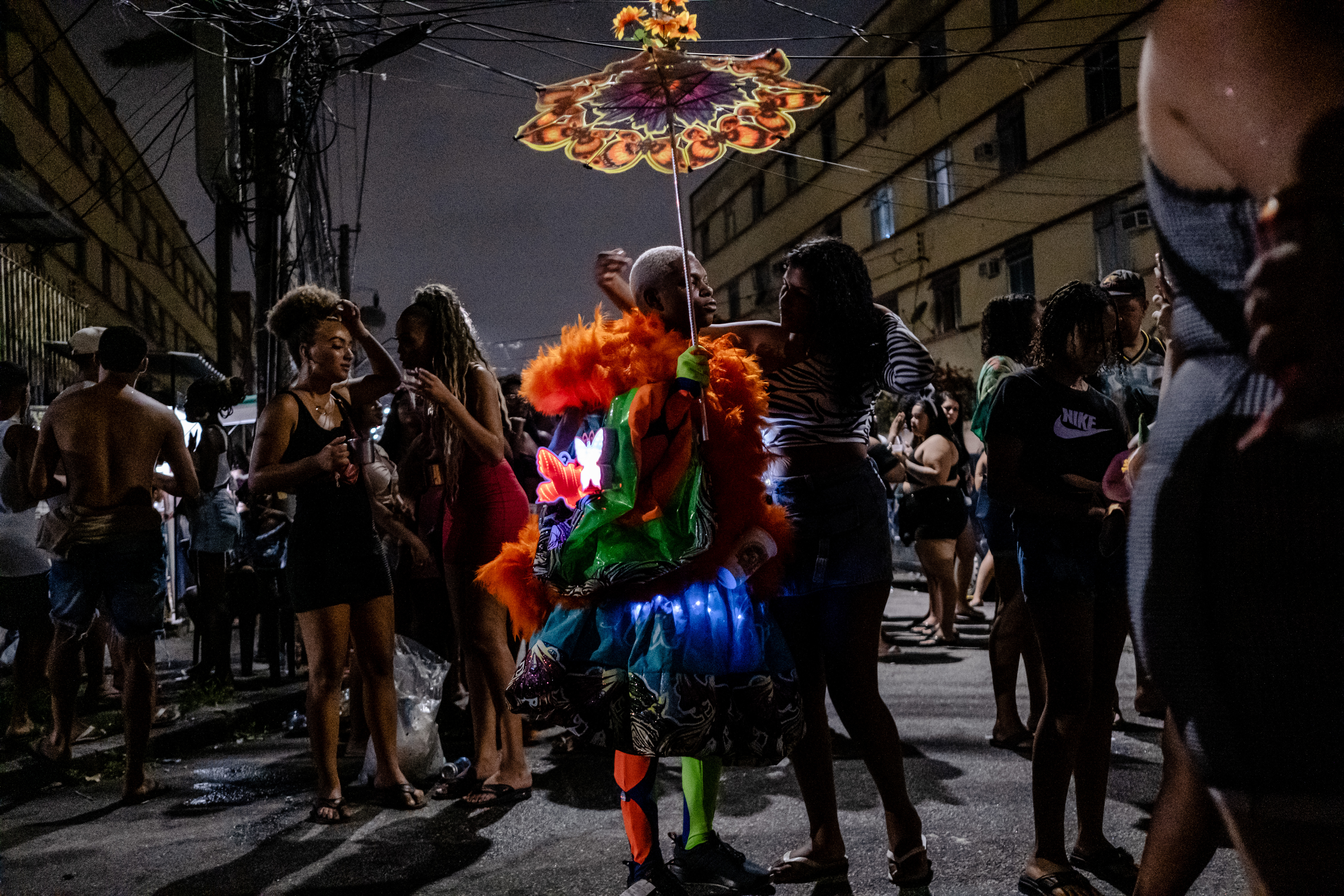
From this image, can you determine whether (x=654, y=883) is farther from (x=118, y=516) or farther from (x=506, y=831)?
(x=118, y=516)

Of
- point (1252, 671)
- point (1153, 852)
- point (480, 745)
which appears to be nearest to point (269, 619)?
point (480, 745)

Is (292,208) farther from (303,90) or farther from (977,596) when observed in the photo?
(977,596)

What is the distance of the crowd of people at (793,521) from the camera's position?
1.10m

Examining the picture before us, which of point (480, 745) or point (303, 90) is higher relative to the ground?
point (303, 90)

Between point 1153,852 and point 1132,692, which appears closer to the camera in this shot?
point 1153,852

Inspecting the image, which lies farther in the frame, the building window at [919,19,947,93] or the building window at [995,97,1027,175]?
the building window at [919,19,947,93]

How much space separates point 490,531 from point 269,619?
13.9 ft

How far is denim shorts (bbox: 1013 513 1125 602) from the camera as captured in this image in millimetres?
2986

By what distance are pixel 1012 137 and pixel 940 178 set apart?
3099mm

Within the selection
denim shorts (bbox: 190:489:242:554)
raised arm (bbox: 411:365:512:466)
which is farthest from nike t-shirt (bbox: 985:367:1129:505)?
denim shorts (bbox: 190:489:242:554)

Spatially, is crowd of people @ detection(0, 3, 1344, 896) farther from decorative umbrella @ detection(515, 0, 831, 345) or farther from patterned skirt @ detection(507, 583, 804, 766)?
decorative umbrella @ detection(515, 0, 831, 345)

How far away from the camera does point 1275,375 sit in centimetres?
107

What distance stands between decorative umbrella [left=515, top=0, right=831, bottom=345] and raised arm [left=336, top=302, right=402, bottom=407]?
1.44m

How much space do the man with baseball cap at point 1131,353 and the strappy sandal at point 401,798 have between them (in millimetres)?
3394
